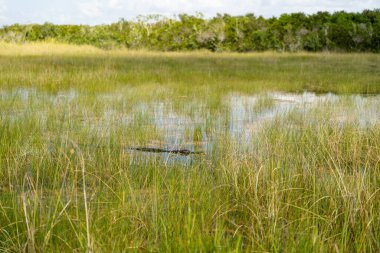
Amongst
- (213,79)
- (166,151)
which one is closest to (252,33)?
(213,79)

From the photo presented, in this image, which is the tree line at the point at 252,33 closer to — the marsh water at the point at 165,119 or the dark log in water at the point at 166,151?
the marsh water at the point at 165,119

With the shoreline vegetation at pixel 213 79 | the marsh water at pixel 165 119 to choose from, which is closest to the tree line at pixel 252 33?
the shoreline vegetation at pixel 213 79

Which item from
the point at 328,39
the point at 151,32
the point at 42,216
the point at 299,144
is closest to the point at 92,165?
the point at 42,216

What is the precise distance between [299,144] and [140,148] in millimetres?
1655

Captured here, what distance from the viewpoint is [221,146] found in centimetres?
488

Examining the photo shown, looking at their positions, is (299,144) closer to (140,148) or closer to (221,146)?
(221,146)

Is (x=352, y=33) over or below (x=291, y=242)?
over

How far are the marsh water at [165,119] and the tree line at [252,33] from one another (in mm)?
16739

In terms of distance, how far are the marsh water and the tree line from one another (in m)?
16.7

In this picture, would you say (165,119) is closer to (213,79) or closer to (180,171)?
(180,171)

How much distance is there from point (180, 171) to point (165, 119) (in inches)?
122

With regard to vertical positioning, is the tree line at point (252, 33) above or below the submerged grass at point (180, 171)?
above

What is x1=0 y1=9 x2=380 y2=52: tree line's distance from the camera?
25484mm

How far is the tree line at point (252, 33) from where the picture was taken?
25.5m
